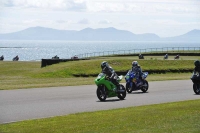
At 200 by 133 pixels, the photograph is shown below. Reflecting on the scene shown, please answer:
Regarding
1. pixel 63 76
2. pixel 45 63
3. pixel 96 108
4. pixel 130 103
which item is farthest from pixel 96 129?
pixel 45 63

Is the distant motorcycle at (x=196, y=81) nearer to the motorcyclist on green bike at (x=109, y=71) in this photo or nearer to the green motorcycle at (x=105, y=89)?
the green motorcycle at (x=105, y=89)

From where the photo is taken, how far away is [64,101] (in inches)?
827

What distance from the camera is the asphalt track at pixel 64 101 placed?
17234mm

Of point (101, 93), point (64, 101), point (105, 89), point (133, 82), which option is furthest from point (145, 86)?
point (64, 101)

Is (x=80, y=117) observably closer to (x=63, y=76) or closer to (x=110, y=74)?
(x=110, y=74)

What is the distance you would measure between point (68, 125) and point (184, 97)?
10002 mm

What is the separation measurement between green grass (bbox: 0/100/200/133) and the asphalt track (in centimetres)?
115

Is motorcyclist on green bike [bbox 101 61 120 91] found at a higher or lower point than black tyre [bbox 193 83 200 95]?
higher

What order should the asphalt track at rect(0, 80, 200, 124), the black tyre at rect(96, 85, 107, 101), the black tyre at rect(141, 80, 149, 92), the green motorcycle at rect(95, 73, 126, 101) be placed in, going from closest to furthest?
the asphalt track at rect(0, 80, 200, 124) → the green motorcycle at rect(95, 73, 126, 101) → the black tyre at rect(96, 85, 107, 101) → the black tyre at rect(141, 80, 149, 92)

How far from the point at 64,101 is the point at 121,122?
6.59m

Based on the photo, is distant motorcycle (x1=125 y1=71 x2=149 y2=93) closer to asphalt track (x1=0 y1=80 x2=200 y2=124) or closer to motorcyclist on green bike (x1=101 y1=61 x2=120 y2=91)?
asphalt track (x1=0 y1=80 x2=200 y2=124)

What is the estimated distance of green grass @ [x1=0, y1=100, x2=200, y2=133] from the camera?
13.4 m

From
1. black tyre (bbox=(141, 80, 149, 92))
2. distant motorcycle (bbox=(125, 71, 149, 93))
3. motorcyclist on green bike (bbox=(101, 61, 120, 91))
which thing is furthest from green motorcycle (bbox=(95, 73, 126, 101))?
black tyre (bbox=(141, 80, 149, 92))

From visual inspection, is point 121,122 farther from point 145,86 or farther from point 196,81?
point 145,86
